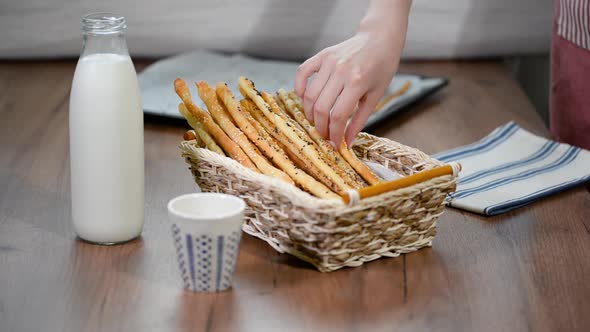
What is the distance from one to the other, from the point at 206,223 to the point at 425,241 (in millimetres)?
349

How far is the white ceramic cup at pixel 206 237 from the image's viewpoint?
3.01ft

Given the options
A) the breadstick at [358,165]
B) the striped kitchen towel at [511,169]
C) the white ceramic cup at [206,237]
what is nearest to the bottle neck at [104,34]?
the white ceramic cup at [206,237]

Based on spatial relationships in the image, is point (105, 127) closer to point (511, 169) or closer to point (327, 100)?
point (327, 100)

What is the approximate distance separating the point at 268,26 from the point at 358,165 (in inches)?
50.8

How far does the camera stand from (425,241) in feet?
3.70

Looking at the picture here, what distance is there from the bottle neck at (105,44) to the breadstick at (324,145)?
30 cm

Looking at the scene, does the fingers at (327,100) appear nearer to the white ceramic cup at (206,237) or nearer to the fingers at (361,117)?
the fingers at (361,117)

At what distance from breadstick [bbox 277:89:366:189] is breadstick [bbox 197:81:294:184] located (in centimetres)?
9

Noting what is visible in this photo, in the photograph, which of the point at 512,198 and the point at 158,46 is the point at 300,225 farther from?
the point at 158,46

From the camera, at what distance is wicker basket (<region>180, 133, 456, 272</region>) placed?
988 mm

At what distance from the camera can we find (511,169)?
4.86 feet

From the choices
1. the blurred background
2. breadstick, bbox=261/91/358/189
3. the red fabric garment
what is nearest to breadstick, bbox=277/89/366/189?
breadstick, bbox=261/91/358/189

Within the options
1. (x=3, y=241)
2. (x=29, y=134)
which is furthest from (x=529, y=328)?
(x=29, y=134)

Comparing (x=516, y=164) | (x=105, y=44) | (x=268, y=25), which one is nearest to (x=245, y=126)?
(x=105, y=44)
